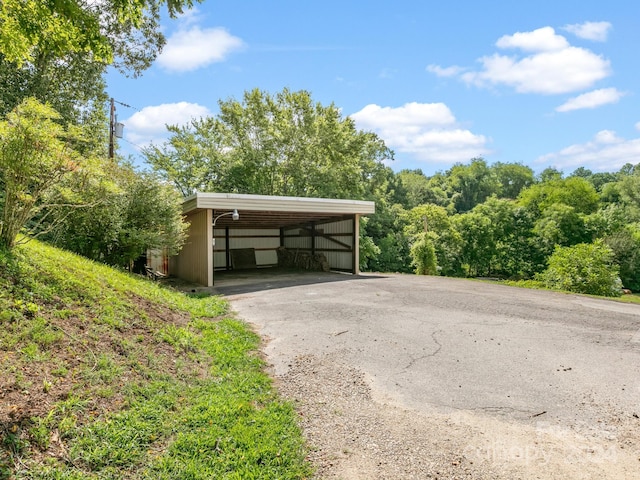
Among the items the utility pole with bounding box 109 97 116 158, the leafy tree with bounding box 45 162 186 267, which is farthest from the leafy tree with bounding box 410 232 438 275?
the utility pole with bounding box 109 97 116 158

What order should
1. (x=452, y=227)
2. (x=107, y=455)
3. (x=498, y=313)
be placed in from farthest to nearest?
(x=452, y=227)
(x=498, y=313)
(x=107, y=455)

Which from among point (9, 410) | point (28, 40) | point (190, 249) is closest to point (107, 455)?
point (9, 410)

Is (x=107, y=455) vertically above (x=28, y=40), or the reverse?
(x=28, y=40)

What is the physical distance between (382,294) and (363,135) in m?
16.8

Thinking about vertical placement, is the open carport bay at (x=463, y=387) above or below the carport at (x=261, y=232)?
below

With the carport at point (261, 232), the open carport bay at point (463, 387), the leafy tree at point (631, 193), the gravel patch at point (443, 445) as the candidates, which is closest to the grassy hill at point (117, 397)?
the gravel patch at point (443, 445)

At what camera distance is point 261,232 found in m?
18.3

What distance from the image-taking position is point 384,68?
1233cm

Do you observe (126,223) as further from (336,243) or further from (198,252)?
(336,243)

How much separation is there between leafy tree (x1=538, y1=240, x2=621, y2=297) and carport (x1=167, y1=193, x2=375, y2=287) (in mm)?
6996

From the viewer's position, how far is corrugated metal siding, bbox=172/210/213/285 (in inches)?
421

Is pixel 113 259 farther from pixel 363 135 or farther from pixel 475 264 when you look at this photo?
pixel 475 264

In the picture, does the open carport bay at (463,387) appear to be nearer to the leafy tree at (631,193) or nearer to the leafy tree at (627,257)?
the leafy tree at (627,257)

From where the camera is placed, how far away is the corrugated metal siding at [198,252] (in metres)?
10.7
